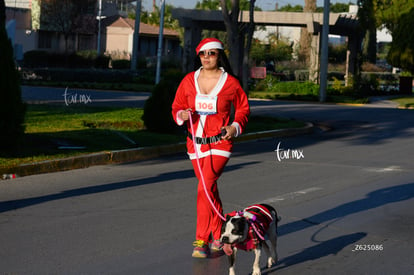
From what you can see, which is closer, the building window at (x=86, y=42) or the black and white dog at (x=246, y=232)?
the black and white dog at (x=246, y=232)

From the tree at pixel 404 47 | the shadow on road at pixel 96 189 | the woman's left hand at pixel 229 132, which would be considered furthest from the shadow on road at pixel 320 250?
the tree at pixel 404 47

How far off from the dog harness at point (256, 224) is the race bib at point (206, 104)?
3.10ft

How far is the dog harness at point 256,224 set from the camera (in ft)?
19.9

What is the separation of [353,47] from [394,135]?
27.3 m

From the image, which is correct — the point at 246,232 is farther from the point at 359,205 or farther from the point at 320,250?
the point at 359,205

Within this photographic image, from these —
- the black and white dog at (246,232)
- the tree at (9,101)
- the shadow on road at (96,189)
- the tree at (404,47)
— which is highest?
the tree at (404,47)

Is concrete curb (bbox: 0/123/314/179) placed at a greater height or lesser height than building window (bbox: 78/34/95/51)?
lesser

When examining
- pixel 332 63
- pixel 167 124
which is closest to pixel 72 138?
pixel 167 124

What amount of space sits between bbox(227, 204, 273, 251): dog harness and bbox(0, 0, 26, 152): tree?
7.06m

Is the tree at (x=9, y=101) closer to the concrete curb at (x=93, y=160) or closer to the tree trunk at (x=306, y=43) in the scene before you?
the concrete curb at (x=93, y=160)

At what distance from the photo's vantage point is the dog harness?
19.9 feet

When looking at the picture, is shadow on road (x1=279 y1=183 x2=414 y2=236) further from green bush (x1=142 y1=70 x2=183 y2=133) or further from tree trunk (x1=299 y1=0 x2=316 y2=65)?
tree trunk (x1=299 y1=0 x2=316 y2=65)

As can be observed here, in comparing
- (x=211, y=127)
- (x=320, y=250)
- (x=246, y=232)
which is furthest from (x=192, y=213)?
(x=246, y=232)

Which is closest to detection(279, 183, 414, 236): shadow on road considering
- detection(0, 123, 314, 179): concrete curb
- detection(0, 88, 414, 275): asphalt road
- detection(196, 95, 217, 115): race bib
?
detection(0, 88, 414, 275): asphalt road
